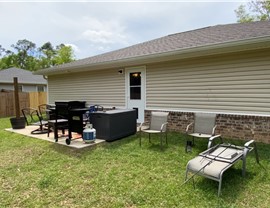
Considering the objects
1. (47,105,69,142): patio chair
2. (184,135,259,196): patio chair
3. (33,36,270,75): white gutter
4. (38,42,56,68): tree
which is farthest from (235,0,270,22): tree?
(38,42,56,68): tree

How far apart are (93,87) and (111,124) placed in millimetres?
4355

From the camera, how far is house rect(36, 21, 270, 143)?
521 cm

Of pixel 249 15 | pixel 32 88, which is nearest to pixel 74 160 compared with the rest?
pixel 32 88

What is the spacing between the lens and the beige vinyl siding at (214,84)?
5223 millimetres

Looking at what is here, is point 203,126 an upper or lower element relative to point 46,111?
upper

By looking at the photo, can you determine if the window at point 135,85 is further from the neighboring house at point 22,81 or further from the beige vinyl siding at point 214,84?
the neighboring house at point 22,81

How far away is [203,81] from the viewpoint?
20.3 ft

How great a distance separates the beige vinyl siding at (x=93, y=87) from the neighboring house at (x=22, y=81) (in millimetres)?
8849

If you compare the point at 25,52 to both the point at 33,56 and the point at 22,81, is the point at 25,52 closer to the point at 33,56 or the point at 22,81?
the point at 33,56

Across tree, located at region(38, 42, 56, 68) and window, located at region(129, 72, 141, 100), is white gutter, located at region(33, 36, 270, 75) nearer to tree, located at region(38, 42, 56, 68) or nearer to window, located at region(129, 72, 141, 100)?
window, located at region(129, 72, 141, 100)

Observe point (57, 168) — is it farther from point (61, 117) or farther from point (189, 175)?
point (61, 117)

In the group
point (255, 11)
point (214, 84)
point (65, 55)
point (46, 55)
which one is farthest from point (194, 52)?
point (46, 55)

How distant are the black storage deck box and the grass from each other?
0.57 meters

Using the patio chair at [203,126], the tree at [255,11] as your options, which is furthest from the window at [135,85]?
the tree at [255,11]
